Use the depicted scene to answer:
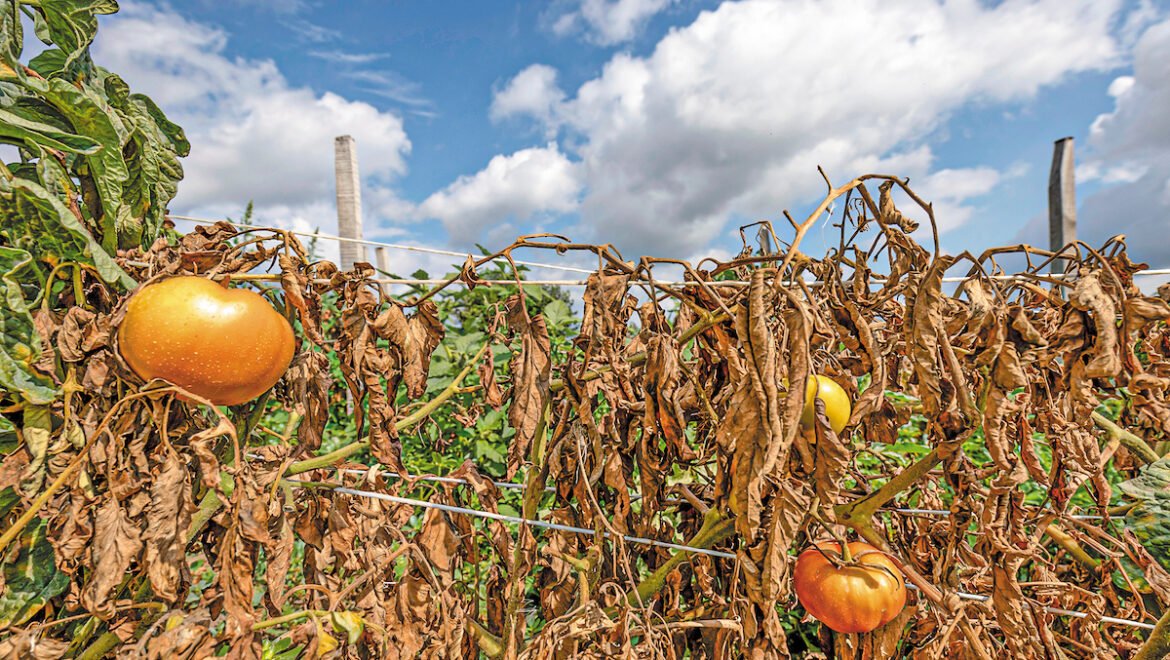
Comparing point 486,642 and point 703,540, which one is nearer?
point 703,540

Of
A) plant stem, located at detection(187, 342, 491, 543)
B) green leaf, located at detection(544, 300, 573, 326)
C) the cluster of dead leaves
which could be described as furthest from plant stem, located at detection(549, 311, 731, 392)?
green leaf, located at detection(544, 300, 573, 326)

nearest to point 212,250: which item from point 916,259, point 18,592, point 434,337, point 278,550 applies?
point 434,337

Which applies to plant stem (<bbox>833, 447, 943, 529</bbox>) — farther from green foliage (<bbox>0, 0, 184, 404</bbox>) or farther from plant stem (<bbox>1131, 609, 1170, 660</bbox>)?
green foliage (<bbox>0, 0, 184, 404</bbox>)

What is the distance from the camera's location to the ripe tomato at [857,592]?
98 centimetres

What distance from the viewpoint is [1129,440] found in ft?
4.22

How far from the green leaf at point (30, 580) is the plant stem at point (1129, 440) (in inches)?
72.2

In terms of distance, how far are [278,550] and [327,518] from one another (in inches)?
5.1

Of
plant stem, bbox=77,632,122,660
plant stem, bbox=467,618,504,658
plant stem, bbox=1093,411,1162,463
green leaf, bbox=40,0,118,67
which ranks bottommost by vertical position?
plant stem, bbox=467,618,504,658

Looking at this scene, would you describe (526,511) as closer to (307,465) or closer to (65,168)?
(307,465)

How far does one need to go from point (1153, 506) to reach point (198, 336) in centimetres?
147

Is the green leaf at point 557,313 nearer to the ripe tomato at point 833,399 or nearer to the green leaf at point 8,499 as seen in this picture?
the ripe tomato at point 833,399

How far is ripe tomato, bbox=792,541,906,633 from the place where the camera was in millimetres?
985

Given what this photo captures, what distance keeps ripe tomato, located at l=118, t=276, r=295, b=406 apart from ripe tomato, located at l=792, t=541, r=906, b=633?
3.02 feet

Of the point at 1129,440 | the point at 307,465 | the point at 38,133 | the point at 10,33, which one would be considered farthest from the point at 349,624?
the point at 1129,440
